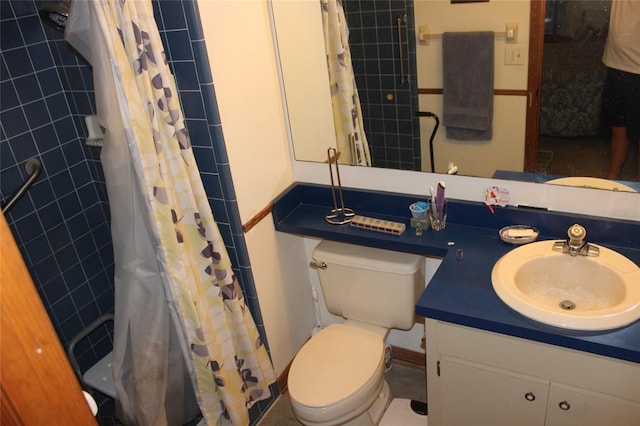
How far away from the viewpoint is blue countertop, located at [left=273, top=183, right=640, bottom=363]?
4.59 feet

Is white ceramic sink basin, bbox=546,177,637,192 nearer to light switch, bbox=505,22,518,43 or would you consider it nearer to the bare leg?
the bare leg

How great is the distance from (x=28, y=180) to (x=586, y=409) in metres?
2.02

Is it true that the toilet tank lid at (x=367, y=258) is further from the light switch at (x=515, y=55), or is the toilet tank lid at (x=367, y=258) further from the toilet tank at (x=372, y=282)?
the light switch at (x=515, y=55)

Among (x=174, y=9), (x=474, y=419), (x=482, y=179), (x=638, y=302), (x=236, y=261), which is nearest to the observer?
(x=638, y=302)

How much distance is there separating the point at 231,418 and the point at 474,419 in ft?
3.09

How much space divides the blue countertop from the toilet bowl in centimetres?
41

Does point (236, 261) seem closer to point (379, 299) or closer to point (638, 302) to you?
Result: point (379, 299)

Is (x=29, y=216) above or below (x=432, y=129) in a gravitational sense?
below

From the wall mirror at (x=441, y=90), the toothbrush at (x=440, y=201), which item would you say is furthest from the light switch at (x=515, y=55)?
the toothbrush at (x=440, y=201)

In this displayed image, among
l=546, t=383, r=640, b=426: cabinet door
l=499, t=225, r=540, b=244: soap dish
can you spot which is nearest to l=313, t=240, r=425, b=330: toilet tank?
l=499, t=225, r=540, b=244: soap dish

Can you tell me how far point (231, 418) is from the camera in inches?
80.7

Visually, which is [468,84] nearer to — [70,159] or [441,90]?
[441,90]

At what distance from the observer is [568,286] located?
1.66 m

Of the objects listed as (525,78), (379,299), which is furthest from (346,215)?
(525,78)
